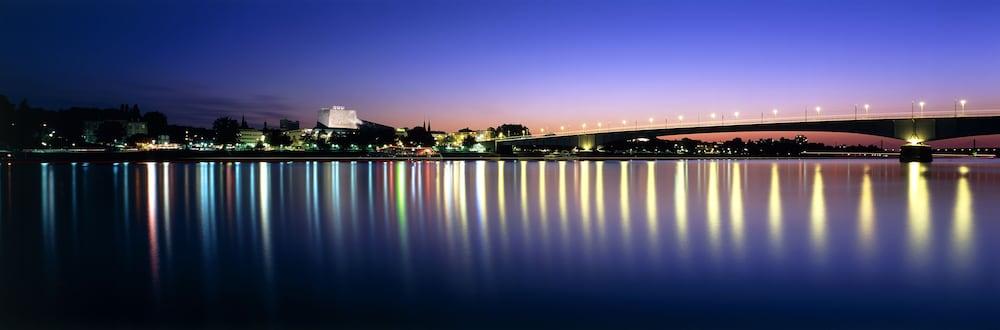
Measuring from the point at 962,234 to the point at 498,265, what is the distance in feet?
33.0

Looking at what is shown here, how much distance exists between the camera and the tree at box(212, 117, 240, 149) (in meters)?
138

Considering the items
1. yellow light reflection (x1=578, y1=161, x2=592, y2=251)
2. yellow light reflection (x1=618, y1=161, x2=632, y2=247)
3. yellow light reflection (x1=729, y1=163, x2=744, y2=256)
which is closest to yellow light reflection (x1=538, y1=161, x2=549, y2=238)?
yellow light reflection (x1=578, y1=161, x2=592, y2=251)

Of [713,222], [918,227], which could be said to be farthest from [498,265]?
[918,227]

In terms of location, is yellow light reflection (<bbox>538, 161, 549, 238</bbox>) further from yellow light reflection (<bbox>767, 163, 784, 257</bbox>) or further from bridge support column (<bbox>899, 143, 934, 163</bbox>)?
bridge support column (<bbox>899, 143, 934, 163</bbox>)

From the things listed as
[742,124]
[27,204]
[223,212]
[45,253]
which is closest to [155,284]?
[45,253]

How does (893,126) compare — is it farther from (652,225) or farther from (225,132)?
(225,132)

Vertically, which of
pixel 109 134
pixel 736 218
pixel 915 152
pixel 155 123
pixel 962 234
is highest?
pixel 155 123

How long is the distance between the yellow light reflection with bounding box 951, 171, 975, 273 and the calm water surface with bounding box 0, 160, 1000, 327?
82mm

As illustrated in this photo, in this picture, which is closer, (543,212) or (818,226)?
(818,226)

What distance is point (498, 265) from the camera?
32.1ft

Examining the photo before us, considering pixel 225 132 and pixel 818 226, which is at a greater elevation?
pixel 225 132

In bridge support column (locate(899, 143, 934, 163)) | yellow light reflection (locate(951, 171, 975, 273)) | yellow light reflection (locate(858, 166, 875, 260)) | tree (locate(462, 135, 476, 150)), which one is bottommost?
yellow light reflection (locate(951, 171, 975, 273))

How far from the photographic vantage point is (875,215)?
17812mm

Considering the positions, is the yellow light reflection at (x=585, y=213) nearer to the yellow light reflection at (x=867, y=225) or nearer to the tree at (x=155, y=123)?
the yellow light reflection at (x=867, y=225)
